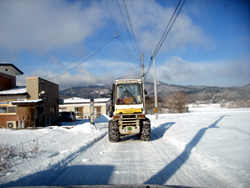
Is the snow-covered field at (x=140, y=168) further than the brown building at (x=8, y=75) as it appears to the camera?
No

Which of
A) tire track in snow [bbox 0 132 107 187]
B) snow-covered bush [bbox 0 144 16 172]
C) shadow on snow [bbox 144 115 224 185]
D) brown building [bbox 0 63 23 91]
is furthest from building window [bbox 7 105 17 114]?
shadow on snow [bbox 144 115 224 185]

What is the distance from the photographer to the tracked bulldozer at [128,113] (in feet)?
33.0

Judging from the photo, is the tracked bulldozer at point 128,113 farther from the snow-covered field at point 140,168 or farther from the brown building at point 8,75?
the brown building at point 8,75

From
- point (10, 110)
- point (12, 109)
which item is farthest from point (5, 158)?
point (10, 110)

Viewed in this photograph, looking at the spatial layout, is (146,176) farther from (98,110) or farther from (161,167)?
(98,110)

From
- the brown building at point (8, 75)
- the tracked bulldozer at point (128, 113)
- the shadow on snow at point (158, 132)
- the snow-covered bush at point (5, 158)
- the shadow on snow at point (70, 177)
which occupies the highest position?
the brown building at point (8, 75)

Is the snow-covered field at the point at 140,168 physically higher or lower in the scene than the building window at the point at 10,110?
lower

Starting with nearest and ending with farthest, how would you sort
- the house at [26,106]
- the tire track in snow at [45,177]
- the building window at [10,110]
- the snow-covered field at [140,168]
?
the tire track in snow at [45,177], the snow-covered field at [140,168], the house at [26,106], the building window at [10,110]

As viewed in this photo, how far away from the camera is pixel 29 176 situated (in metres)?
4.63

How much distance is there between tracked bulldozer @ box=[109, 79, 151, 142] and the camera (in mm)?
10062

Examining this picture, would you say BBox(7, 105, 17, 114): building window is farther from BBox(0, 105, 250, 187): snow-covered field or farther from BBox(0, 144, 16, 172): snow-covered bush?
BBox(0, 105, 250, 187): snow-covered field

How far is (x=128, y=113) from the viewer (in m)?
10.2

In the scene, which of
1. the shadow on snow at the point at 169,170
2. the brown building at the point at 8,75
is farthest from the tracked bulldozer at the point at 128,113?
the brown building at the point at 8,75

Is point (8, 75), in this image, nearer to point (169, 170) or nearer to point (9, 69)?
point (9, 69)
